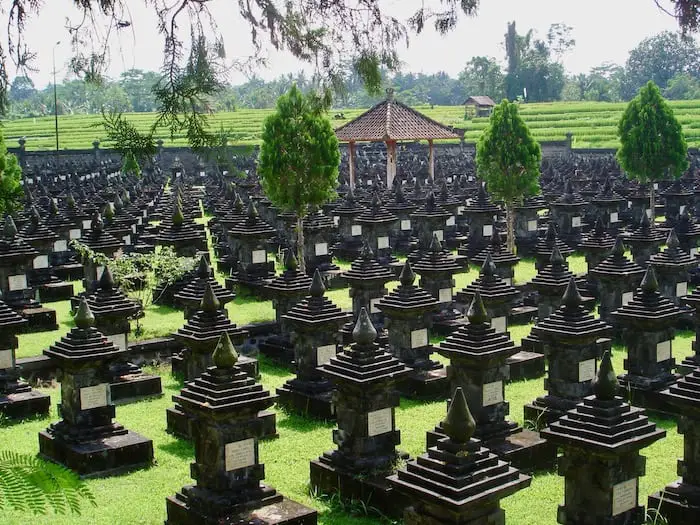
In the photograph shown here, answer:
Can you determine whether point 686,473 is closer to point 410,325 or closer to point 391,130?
point 410,325

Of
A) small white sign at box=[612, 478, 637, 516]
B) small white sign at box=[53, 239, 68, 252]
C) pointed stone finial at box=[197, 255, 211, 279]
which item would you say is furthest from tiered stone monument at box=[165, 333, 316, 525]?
small white sign at box=[53, 239, 68, 252]

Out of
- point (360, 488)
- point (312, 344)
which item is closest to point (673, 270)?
point (312, 344)

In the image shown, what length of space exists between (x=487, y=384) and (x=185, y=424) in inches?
136

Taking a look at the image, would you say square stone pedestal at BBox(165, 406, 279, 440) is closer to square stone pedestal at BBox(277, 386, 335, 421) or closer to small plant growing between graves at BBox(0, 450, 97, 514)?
square stone pedestal at BBox(277, 386, 335, 421)

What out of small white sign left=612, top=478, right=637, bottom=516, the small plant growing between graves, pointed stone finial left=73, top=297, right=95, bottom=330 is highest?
the small plant growing between graves

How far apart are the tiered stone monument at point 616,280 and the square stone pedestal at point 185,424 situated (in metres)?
6.82

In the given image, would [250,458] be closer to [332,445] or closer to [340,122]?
[332,445]

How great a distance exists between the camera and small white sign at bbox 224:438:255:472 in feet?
26.2

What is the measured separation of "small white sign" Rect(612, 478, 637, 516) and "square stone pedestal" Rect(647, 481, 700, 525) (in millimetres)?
588

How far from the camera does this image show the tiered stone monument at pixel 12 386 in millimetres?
11148

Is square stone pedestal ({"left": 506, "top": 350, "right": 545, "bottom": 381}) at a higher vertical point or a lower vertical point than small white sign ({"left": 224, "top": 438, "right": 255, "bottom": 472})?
lower

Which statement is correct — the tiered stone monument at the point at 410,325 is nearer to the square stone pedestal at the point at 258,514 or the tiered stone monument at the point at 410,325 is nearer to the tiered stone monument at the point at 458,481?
the square stone pedestal at the point at 258,514

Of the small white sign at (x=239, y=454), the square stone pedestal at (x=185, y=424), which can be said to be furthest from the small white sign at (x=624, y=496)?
the square stone pedestal at (x=185, y=424)

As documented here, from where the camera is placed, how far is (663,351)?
12.0 meters
